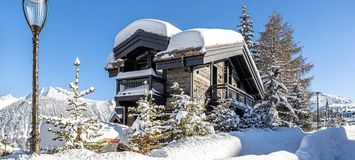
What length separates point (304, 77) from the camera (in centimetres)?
3309

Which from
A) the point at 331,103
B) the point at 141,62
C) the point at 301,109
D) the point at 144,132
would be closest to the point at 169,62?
the point at 141,62

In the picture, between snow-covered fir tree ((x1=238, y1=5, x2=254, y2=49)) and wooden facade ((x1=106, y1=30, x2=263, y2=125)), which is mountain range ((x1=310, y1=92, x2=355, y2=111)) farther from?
wooden facade ((x1=106, y1=30, x2=263, y2=125))

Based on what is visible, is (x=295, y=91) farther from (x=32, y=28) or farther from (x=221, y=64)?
(x=32, y=28)

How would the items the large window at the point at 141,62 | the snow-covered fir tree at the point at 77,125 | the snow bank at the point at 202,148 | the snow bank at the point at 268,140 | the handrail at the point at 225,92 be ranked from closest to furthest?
the snow bank at the point at 202,148 < the snow-covered fir tree at the point at 77,125 < the snow bank at the point at 268,140 < the handrail at the point at 225,92 < the large window at the point at 141,62

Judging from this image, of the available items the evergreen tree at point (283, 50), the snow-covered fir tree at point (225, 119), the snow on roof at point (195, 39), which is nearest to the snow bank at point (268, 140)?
the snow-covered fir tree at point (225, 119)

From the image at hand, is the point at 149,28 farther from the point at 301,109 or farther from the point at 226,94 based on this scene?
the point at 301,109

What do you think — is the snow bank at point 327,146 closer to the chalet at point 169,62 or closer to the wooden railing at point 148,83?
the chalet at point 169,62

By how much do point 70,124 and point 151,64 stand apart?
9513 millimetres

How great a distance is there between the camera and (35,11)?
5133 millimetres

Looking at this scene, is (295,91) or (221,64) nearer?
(221,64)

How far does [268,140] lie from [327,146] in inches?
69.9

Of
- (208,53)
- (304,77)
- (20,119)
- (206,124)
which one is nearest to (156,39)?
(208,53)

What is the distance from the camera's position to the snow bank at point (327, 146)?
9469 millimetres

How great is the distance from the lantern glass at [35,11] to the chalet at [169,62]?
34.6 feet
